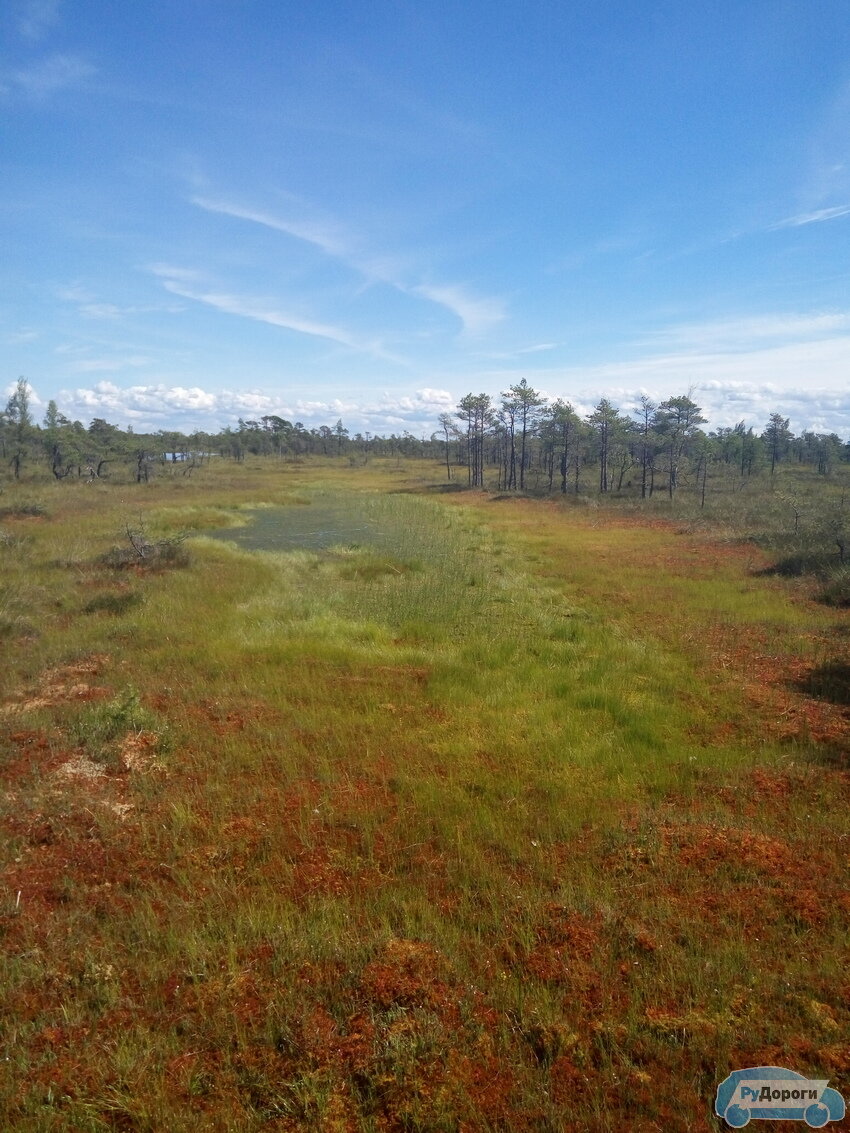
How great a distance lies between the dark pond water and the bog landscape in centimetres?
942

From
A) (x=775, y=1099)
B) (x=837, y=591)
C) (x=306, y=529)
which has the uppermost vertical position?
(x=306, y=529)

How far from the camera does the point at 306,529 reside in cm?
2869

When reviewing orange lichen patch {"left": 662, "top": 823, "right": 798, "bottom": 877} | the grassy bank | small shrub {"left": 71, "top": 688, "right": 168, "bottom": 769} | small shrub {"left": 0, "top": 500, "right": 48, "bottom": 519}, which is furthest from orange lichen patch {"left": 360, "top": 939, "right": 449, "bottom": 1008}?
small shrub {"left": 0, "top": 500, "right": 48, "bottom": 519}

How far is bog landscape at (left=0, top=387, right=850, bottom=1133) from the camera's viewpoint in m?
3.39

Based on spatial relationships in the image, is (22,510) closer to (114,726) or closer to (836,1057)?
(114,726)

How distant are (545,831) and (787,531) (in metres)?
24.0

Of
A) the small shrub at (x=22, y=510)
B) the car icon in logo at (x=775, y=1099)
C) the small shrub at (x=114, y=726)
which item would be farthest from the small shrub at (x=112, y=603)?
the small shrub at (x=22, y=510)

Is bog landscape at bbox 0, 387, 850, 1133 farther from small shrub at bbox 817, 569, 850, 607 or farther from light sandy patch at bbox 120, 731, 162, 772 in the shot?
small shrub at bbox 817, 569, 850, 607

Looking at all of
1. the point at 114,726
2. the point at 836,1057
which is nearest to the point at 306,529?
the point at 114,726

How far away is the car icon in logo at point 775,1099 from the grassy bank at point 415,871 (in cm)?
9

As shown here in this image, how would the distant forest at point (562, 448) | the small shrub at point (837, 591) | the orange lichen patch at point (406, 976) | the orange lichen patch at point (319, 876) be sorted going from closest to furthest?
the orange lichen patch at point (406, 976)
the orange lichen patch at point (319, 876)
the small shrub at point (837, 591)
the distant forest at point (562, 448)

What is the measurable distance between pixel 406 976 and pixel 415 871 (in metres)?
1.20

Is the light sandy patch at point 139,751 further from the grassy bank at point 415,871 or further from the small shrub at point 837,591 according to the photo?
the small shrub at point 837,591

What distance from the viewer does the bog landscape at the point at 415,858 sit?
3.39 metres
